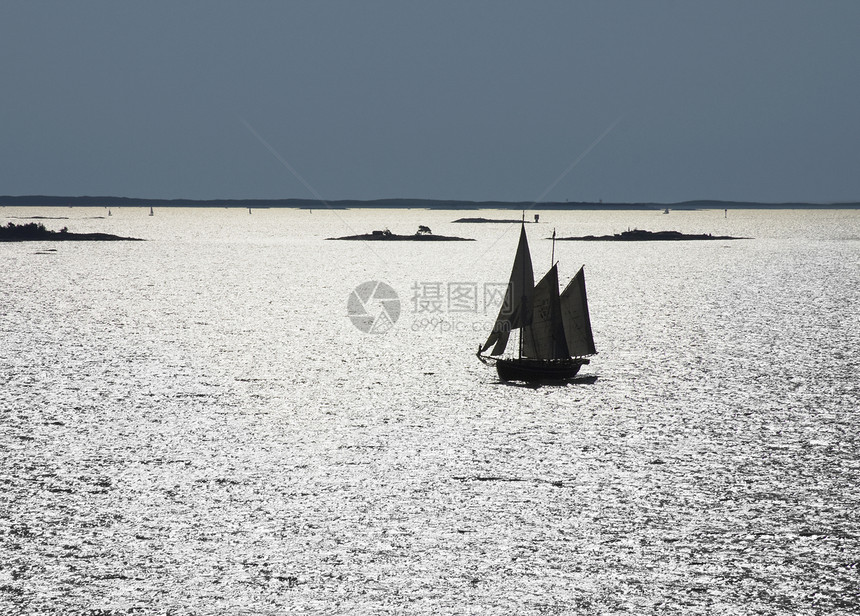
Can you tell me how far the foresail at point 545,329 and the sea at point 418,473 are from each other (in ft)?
4.76

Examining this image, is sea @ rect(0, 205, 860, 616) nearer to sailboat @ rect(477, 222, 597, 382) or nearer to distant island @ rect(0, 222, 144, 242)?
sailboat @ rect(477, 222, 597, 382)

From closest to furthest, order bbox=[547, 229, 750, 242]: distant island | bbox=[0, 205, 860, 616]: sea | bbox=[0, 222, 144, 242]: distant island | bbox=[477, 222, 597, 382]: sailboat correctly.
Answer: bbox=[0, 205, 860, 616]: sea
bbox=[477, 222, 597, 382]: sailboat
bbox=[0, 222, 144, 242]: distant island
bbox=[547, 229, 750, 242]: distant island

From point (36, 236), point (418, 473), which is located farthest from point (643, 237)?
point (418, 473)

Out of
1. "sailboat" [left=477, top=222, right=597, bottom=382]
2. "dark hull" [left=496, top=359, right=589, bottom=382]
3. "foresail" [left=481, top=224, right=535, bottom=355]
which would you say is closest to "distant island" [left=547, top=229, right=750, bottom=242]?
"sailboat" [left=477, top=222, right=597, bottom=382]

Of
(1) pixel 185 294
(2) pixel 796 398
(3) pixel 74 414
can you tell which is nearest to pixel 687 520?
(2) pixel 796 398

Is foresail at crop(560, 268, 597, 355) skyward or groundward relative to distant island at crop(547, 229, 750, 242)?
groundward

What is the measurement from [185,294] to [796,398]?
5021 cm

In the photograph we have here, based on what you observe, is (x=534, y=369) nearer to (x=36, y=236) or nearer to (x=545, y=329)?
(x=545, y=329)

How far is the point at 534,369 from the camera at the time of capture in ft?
98.7

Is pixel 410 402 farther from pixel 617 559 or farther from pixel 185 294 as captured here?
pixel 185 294

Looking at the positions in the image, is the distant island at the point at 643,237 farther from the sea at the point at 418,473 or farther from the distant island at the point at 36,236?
the sea at the point at 418,473

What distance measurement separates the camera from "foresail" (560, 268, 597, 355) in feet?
97.6

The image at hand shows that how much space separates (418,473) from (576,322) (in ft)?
43.2

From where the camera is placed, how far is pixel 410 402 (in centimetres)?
2753
